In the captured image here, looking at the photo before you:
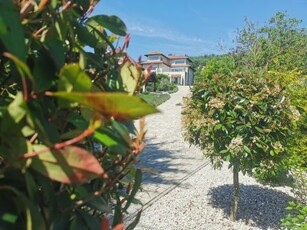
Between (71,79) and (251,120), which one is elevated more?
(71,79)

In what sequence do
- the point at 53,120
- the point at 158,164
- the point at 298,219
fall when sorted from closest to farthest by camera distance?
the point at 53,120 < the point at 298,219 < the point at 158,164

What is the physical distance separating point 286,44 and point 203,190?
2877 centimetres

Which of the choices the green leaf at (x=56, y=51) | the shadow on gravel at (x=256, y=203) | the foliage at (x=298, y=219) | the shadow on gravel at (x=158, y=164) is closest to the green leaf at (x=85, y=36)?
the green leaf at (x=56, y=51)

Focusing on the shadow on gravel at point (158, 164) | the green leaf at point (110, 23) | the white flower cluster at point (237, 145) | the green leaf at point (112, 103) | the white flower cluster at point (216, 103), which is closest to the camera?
the green leaf at point (112, 103)

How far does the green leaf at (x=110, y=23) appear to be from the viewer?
80 centimetres

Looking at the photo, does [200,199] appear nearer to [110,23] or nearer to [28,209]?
[110,23]

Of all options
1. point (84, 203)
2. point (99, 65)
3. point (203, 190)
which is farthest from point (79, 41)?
point (203, 190)

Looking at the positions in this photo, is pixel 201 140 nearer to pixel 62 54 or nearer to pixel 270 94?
pixel 270 94

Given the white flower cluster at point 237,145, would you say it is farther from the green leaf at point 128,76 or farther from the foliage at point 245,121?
the green leaf at point 128,76

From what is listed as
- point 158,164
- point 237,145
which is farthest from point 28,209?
point 158,164

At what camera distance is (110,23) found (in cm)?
81

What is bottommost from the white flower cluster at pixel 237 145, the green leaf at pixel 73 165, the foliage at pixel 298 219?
the foliage at pixel 298 219

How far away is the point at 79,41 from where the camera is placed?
772 millimetres

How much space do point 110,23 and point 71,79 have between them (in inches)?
15.6
